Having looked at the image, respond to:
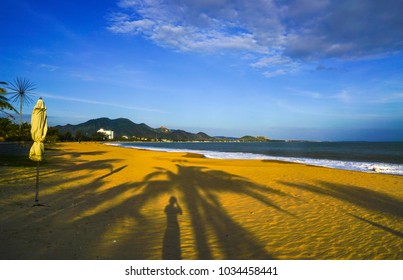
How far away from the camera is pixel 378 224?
7203mm

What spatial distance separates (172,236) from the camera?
5.93 m

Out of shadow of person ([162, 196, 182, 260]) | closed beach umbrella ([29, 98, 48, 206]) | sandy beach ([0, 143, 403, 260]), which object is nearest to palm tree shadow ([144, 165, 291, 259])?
sandy beach ([0, 143, 403, 260])

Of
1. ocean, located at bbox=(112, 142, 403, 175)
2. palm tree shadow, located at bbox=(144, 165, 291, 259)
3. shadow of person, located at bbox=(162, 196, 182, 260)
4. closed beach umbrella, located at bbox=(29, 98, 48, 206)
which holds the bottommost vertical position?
shadow of person, located at bbox=(162, 196, 182, 260)

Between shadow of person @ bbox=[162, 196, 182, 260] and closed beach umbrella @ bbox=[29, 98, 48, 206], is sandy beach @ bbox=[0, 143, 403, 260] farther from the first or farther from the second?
closed beach umbrella @ bbox=[29, 98, 48, 206]

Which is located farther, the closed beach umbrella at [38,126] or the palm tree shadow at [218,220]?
the closed beach umbrella at [38,126]

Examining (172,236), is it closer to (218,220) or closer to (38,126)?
(218,220)

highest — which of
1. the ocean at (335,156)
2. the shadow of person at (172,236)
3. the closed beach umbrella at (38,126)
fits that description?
the closed beach umbrella at (38,126)

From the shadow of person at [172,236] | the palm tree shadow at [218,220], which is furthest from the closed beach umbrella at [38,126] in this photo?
the palm tree shadow at [218,220]

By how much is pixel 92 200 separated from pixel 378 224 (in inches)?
340

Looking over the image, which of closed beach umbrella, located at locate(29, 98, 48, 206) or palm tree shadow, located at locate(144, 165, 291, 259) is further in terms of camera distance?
closed beach umbrella, located at locate(29, 98, 48, 206)

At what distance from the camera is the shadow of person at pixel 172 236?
16.4 feet

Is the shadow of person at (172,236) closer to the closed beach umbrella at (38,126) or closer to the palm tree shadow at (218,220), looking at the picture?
the palm tree shadow at (218,220)

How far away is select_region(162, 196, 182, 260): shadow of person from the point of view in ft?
16.4
